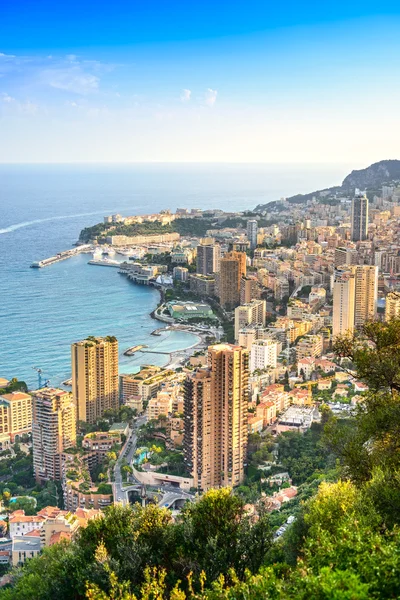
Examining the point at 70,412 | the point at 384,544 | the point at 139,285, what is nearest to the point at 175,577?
the point at 384,544

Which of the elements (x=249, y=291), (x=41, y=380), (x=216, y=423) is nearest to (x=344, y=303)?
(x=249, y=291)

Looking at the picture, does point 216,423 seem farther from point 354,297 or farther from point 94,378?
point 354,297

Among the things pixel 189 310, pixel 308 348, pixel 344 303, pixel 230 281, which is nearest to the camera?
pixel 308 348

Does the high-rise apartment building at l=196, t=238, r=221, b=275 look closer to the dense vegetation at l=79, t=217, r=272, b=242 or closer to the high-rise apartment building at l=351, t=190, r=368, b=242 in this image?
the high-rise apartment building at l=351, t=190, r=368, b=242

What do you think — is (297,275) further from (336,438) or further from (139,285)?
(336,438)

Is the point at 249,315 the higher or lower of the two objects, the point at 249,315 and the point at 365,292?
the lower
